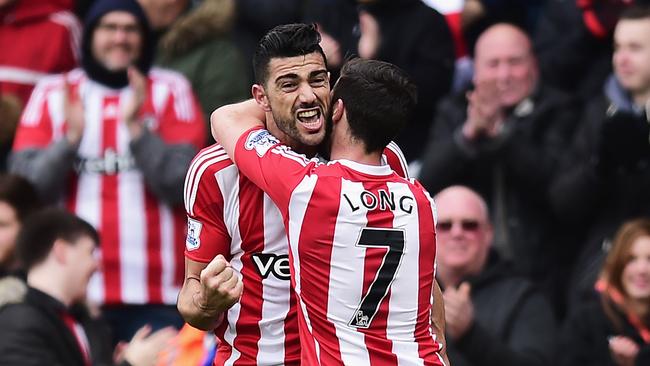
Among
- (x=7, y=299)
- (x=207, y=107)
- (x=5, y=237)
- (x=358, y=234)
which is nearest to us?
(x=358, y=234)

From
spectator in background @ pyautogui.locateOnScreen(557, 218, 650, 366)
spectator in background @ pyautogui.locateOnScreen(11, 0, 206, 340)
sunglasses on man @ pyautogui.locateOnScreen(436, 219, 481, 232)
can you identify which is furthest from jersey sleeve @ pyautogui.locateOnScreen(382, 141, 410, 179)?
spectator in background @ pyautogui.locateOnScreen(11, 0, 206, 340)

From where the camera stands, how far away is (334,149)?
20.0 ft

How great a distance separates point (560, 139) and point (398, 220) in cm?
374

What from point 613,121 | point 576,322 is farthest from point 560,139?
point 576,322

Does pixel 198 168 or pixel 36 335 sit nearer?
pixel 198 168

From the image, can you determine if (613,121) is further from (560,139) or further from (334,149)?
(334,149)

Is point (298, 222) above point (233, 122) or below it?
below

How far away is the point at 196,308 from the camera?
241 inches

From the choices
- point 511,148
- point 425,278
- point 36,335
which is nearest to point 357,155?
point 425,278

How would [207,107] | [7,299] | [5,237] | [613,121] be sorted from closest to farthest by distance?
[7,299] → [613,121] → [5,237] → [207,107]

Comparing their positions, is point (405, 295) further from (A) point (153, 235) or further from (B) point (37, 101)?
(B) point (37, 101)

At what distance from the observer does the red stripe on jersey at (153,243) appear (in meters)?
9.65

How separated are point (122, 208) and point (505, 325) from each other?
2.31m

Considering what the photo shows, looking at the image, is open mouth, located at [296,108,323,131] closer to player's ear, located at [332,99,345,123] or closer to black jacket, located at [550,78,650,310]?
player's ear, located at [332,99,345,123]
